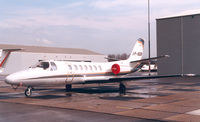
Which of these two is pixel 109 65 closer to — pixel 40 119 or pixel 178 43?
pixel 40 119

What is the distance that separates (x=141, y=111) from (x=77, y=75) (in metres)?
8.57

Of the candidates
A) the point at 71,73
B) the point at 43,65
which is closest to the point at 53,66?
the point at 43,65

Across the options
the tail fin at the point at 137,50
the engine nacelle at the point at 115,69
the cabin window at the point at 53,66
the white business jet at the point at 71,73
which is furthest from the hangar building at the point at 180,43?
the cabin window at the point at 53,66

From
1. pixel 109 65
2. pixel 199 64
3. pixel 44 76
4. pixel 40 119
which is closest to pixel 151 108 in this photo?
pixel 40 119

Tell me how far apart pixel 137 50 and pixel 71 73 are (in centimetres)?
818

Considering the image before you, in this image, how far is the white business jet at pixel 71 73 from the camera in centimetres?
1592

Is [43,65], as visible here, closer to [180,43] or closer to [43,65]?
[43,65]

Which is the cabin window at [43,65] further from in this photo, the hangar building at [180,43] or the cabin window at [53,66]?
the hangar building at [180,43]

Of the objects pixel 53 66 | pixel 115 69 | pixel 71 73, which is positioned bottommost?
pixel 71 73

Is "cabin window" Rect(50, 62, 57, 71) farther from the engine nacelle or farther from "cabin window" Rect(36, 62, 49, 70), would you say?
the engine nacelle

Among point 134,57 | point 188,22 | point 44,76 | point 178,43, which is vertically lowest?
point 44,76

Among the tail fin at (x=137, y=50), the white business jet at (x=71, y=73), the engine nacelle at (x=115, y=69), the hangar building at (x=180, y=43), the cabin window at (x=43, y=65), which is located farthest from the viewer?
the hangar building at (x=180, y=43)

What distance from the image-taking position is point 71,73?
60.0 ft

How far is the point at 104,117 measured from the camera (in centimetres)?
981
